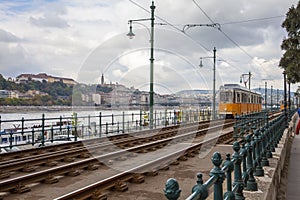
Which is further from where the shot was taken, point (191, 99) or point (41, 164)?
point (191, 99)

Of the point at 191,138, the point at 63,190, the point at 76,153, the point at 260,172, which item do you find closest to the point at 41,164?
the point at 76,153

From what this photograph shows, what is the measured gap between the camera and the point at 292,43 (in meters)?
25.2

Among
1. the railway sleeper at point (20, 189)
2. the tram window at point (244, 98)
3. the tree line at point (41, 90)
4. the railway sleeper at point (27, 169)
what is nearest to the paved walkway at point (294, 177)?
the railway sleeper at point (20, 189)

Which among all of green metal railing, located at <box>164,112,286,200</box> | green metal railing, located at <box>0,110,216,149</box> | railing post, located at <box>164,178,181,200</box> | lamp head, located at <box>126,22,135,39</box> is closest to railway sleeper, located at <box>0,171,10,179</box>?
green metal railing, located at <box>0,110,216,149</box>

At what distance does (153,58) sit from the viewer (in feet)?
75.2

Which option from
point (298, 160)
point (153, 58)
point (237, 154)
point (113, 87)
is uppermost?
point (153, 58)

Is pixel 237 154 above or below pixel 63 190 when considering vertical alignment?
above

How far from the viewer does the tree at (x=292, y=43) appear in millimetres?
24703

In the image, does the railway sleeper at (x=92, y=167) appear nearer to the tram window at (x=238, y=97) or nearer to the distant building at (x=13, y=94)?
the distant building at (x=13, y=94)

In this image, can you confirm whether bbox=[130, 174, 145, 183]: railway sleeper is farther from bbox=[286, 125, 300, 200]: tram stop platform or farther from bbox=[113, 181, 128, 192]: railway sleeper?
bbox=[286, 125, 300, 200]: tram stop platform

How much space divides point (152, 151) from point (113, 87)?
4.44m

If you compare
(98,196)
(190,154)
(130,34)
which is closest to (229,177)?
(98,196)

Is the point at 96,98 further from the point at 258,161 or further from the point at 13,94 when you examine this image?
the point at 258,161

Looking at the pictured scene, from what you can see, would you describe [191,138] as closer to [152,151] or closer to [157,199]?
[152,151]
